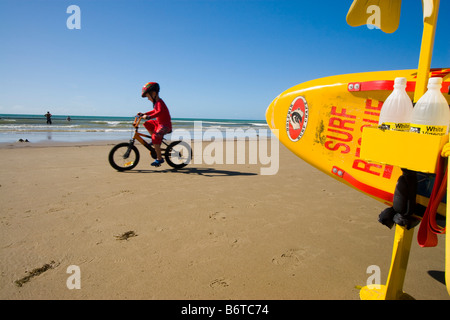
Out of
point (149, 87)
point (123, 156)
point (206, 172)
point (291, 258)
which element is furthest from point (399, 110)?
point (123, 156)

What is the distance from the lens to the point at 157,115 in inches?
216

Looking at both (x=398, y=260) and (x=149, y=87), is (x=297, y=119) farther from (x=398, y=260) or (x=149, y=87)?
(x=149, y=87)

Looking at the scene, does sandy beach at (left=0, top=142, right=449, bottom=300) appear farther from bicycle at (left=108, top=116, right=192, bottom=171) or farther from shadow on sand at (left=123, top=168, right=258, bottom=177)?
bicycle at (left=108, top=116, right=192, bottom=171)

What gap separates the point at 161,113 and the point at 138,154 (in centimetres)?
115

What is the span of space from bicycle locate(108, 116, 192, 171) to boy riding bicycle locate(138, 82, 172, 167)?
0.17 metres

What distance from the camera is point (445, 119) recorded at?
1157 millimetres

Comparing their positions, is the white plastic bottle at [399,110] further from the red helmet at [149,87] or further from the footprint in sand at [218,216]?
the red helmet at [149,87]

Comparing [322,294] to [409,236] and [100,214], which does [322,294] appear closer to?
[409,236]

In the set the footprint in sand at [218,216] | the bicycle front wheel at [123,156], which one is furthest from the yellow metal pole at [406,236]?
the bicycle front wheel at [123,156]

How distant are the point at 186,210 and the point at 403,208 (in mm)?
2362

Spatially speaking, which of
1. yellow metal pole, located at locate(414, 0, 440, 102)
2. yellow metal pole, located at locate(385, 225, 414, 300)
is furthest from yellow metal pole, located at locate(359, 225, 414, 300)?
yellow metal pole, located at locate(414, 0, 440, 102)

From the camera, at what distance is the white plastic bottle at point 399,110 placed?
129 centimetres

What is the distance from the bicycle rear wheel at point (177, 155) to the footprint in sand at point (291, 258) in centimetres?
394
